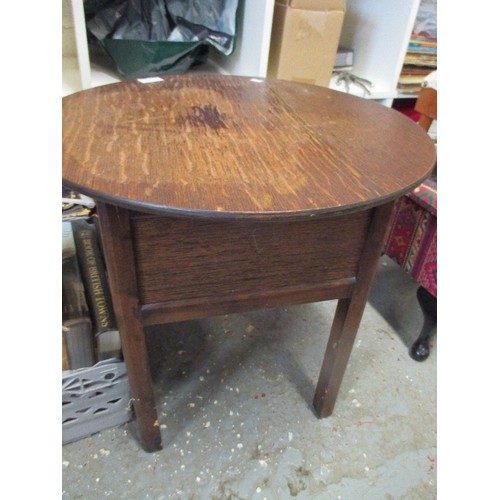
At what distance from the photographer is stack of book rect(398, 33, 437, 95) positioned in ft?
4.76

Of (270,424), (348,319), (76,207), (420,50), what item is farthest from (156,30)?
(270,424)

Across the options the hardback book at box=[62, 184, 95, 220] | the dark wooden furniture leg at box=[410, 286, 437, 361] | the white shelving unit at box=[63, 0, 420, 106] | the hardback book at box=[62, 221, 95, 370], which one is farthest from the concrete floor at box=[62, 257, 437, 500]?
the white shelving unit at box=[63, 0, 420, 106]

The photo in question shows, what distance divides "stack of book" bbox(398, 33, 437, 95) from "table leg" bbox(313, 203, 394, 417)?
103 cm

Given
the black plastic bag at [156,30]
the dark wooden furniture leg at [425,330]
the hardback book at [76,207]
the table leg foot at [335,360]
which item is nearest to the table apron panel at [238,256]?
the table leg foot at [335,360]

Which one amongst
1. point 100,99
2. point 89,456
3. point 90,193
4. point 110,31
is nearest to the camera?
point 90,193

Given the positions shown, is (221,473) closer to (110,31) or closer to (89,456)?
(89,456)

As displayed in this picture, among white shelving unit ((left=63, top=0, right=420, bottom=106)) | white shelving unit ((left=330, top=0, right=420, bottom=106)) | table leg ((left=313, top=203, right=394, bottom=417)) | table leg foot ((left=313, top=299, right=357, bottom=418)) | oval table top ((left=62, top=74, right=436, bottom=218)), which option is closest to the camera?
oval table top ((left=62, top=74, right=436, bottom=218))

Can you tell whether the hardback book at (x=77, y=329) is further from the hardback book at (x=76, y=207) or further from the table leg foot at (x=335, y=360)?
the table leg foot at (x=335, y=360)

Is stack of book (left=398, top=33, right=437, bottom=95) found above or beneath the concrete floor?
above

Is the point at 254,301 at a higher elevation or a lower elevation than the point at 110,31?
lower

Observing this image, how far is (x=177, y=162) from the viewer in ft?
1.97

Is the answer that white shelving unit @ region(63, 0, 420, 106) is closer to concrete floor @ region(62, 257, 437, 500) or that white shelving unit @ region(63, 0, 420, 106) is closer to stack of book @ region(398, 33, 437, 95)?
A: stack of book @ region(398, 33, 437, 95)

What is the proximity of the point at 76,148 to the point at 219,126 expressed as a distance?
249 mm

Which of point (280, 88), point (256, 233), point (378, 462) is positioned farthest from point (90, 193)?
point (378, 462)
